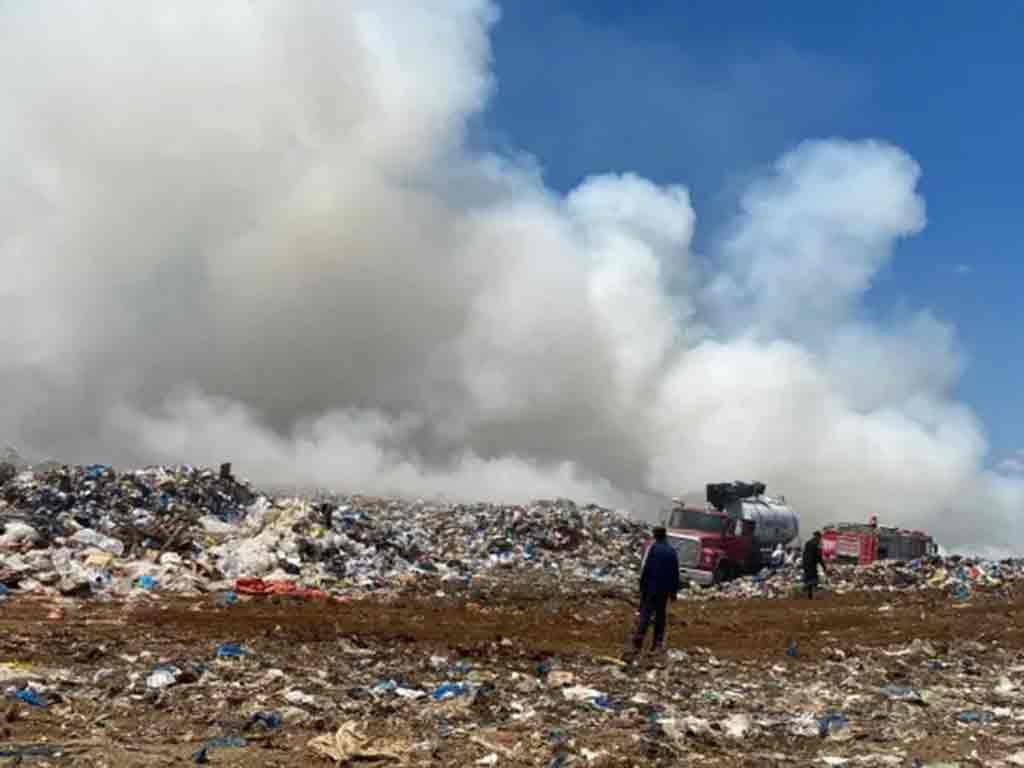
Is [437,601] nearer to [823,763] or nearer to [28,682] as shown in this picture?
[28,682]

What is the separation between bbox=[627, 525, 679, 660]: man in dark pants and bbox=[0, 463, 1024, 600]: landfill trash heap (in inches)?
Answer: 301

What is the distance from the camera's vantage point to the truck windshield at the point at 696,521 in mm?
25828

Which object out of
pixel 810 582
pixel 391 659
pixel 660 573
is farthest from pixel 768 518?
pixel 391 659

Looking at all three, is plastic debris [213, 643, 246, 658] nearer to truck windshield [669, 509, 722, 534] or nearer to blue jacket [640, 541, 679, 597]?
blue jacket [640, 541, 679, 597]

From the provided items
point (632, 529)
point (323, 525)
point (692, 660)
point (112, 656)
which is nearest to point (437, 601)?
point (323, 525)

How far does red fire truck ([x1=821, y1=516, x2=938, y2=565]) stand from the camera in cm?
3016

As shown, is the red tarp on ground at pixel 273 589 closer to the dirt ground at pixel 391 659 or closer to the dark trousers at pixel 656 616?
the dirt ground at pixel 391 659

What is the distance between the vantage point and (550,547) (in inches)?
1137

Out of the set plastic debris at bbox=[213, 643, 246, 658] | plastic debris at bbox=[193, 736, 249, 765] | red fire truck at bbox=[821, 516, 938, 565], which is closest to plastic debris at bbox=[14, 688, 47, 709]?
plastic debris at bbox=[193, 736, 249, 765]

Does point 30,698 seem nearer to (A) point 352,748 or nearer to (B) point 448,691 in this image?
(A) point 352,748

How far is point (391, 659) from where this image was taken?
1052cm

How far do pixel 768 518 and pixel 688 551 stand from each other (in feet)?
17.6

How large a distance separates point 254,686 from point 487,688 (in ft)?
6.70

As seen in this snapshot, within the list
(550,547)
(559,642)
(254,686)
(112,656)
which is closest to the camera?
(254,686)
